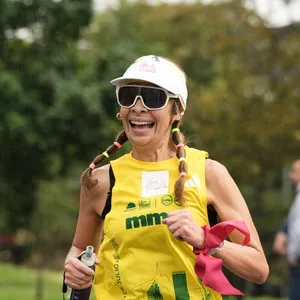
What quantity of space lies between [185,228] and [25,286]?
15177 millimetres

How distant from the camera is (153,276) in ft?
12.6

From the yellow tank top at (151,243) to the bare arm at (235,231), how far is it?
0.05 metres

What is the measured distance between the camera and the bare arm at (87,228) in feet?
12.8

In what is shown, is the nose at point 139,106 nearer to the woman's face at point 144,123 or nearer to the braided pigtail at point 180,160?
the woman's face at point 144,123

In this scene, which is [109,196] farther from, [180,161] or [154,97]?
[154,97]

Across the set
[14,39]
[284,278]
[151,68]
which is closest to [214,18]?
[14,39]

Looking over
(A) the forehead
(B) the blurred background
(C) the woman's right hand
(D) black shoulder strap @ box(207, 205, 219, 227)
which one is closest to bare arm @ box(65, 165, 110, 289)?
(C) the woman's right hand

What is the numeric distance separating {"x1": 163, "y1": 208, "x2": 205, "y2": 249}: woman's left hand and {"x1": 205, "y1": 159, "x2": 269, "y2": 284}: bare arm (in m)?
0.14

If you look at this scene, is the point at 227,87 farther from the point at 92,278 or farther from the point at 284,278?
the point at 92,278

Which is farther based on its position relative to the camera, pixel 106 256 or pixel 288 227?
pixel 288 227

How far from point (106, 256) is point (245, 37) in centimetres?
1877

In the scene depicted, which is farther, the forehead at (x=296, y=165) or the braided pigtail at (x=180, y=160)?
the forehead at (x=296, y=165)

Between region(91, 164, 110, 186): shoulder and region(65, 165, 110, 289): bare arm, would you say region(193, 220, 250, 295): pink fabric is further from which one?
region(91, 164, 110, 186): shoulder

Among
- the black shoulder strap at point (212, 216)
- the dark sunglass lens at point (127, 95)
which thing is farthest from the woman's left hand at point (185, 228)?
the dark sunglass lens at point (127, 95)
